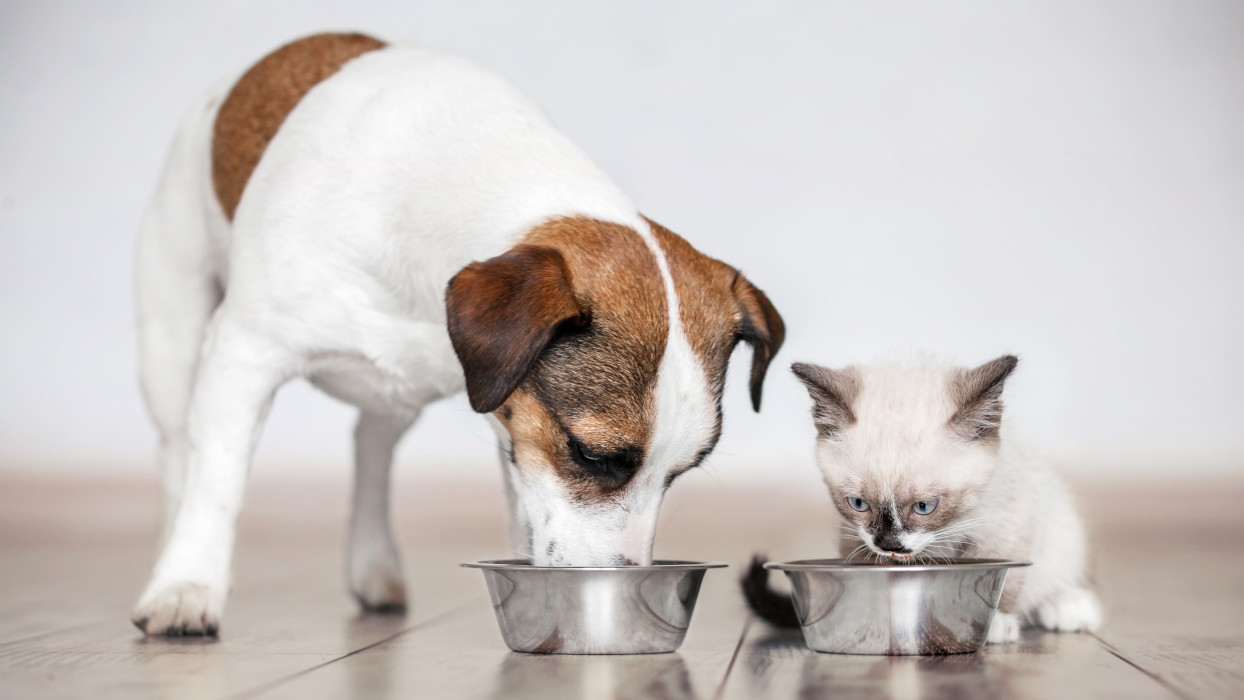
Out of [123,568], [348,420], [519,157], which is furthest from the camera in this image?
[348,420]

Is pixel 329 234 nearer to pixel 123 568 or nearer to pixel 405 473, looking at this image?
pixel 123 568

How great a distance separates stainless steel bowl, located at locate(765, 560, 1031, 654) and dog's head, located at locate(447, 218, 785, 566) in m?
0.31

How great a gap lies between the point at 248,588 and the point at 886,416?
2.16 metres

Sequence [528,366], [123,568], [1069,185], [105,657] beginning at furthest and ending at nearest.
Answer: [1069,185] < [123,568] < [105,657] < [528,366]

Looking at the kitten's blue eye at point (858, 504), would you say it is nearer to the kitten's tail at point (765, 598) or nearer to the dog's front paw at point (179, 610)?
the kitten's tail at point (765, 598)

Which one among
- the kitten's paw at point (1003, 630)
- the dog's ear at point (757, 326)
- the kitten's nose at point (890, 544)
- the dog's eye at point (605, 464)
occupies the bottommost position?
the kitten's paw at point (1003, 630)

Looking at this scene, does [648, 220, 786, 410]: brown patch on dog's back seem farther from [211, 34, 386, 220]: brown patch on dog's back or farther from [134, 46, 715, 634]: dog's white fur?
[211, 34, 386, 220]: brown patch on dog's back

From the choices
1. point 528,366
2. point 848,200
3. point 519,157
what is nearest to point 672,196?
point 848,200

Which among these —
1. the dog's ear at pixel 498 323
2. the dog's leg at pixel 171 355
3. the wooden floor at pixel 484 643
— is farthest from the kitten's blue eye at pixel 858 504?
the dog's leg at pixel 171 355

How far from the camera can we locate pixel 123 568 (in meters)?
4.27

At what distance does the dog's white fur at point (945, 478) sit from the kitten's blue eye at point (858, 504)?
0.9 inches

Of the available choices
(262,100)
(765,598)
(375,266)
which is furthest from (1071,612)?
(262,100)

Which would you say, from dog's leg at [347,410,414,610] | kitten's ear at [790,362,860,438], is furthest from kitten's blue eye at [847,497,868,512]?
dog's leg at [347,410,414,610]

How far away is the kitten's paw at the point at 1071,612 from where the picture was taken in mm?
2590
